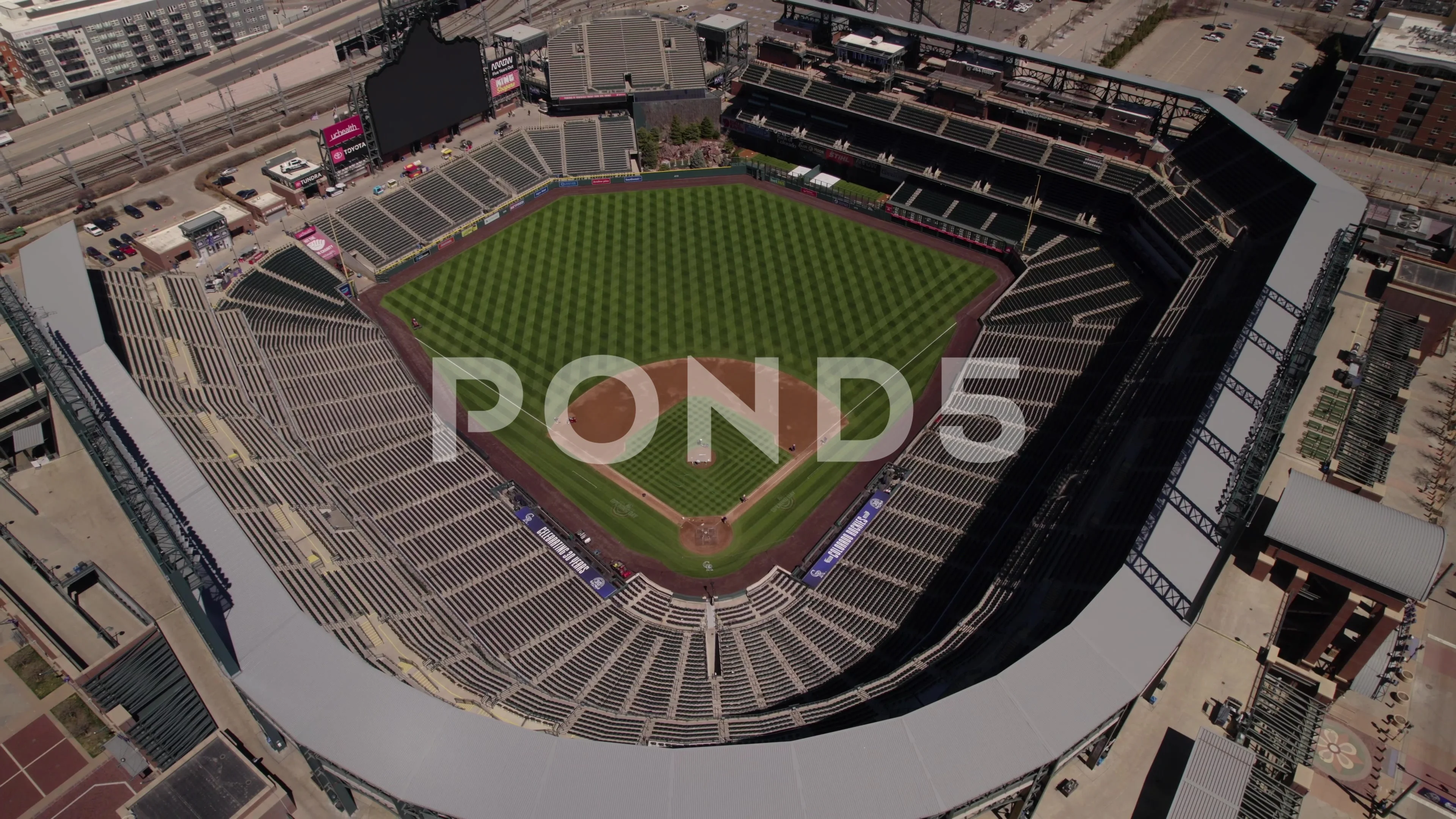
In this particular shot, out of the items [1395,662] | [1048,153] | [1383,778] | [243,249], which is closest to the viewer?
[1383,778]

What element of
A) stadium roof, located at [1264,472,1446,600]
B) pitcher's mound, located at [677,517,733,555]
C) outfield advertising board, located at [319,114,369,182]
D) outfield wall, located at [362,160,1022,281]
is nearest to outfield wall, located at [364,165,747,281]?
outfield wall, located at [362,160,1022,281]

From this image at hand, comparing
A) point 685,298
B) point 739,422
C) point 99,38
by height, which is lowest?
point 739,422

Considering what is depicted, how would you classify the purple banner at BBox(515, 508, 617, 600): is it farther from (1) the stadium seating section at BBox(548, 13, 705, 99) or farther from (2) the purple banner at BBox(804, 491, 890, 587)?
(1) the stadium seating section at BBox(548, 13, 705, 99)

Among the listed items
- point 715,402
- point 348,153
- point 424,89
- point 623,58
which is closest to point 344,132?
point 348,153

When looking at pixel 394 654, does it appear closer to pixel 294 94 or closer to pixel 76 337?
pixel 76 337

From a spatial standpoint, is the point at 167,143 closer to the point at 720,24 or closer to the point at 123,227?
the point at 123,227

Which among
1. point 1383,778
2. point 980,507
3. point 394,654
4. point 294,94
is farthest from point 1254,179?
point 294,94

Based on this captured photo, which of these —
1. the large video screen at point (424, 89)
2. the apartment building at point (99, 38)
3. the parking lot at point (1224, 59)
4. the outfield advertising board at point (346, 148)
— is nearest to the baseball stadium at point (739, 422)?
the large video screen at point (424, 89)

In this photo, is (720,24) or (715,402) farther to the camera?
(720,24)
